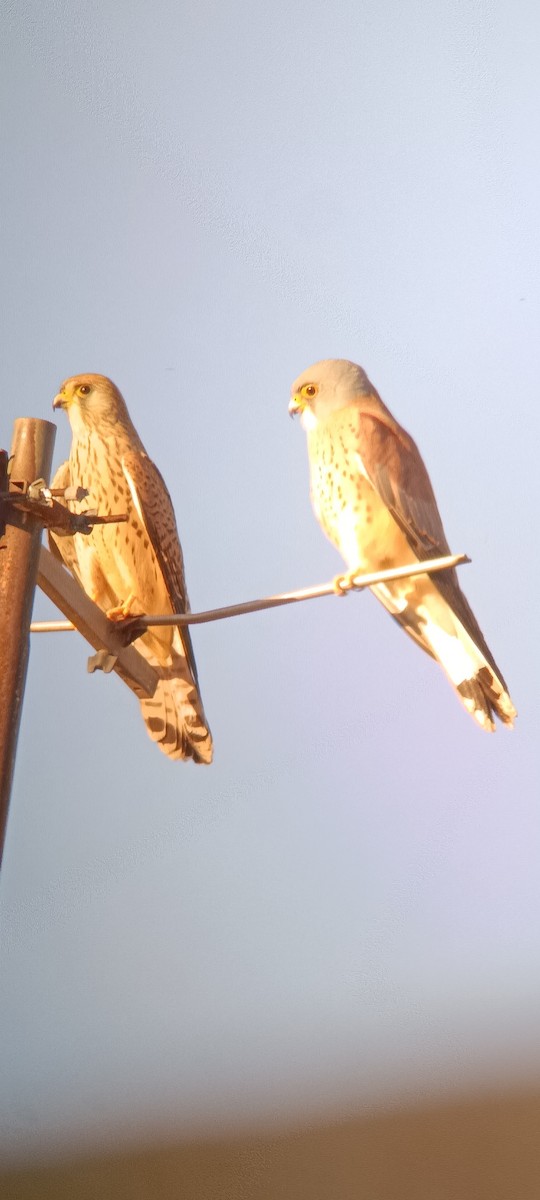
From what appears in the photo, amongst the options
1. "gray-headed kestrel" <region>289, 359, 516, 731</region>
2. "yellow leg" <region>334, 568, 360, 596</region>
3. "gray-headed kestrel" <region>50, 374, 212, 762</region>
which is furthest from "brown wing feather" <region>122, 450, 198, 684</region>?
"yellow leg" <region>334, 568, 360, 596</region>

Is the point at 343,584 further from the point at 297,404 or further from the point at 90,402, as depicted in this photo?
the point at 90,402

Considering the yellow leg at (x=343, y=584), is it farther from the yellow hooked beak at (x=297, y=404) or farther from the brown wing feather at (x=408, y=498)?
the yellow hooked beak at (x=297, y=404)

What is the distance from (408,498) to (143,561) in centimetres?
58

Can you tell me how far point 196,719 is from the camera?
221 centimetres

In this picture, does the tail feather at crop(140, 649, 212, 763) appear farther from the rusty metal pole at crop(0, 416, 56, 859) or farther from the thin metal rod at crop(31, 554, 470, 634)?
Answer: the rusty metal pole at crop(0, 416, 56, 859)

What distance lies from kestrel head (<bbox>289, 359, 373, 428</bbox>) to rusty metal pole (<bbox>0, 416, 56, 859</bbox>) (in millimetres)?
781

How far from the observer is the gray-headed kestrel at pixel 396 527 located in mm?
2045

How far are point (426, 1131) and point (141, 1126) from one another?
26.3 inches

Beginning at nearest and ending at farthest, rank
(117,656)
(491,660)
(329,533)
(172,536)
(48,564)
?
(48,564), (117,656), (491,660), (329,533), (172,536)

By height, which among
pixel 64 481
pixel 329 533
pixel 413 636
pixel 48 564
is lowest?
pixel 48 564

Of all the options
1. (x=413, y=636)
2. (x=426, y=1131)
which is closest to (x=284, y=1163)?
(x=426, y=1131)

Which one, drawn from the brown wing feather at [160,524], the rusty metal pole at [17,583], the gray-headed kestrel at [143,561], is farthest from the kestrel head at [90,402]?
Result: the rusty metal pole at [17,583]

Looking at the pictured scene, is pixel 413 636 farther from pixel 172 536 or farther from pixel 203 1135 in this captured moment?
pixel 203 1135

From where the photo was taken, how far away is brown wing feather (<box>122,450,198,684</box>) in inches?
88.8
